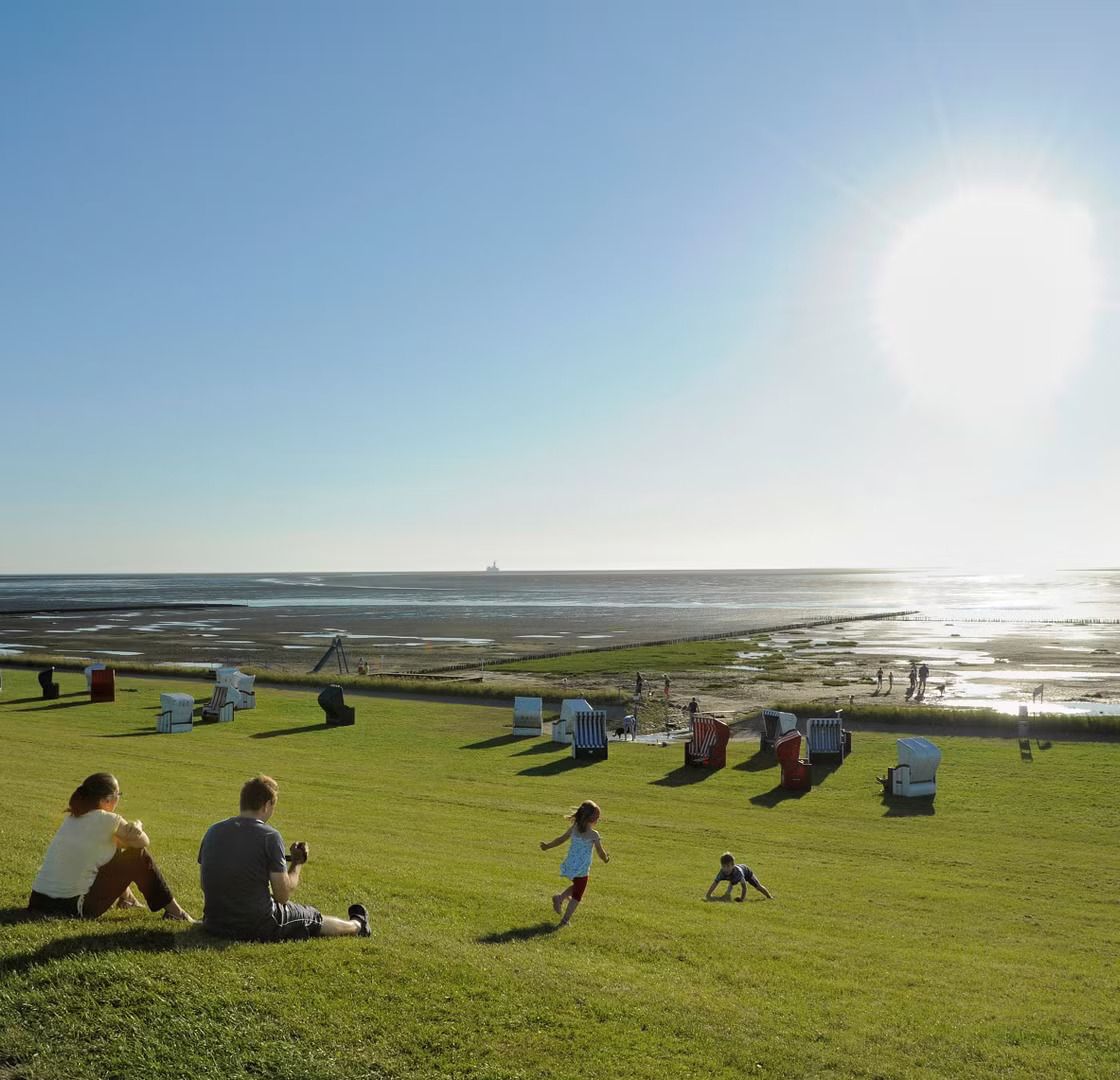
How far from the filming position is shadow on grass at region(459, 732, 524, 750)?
32094 mm

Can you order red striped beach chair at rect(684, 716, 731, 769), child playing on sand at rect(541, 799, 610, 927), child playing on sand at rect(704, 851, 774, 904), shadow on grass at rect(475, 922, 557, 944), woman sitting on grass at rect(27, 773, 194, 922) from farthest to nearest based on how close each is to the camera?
red striped beach chair at rect(684, 716, 731, 769) → child playing on sand at rect(704, 851, 774, 904) → child playing on sand at rect(541, 799, 610, 927) → shadow on grass at rect(475, 922, 557, 944) → woman sitting on grass at rect(27, 773, 194, 922)

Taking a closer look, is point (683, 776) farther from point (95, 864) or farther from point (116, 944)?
point (116, 944)

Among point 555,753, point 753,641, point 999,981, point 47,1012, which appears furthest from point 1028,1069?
point 753,641

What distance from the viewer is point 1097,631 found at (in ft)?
342

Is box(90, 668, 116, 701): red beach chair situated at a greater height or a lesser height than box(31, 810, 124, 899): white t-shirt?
lesser

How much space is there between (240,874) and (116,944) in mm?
1281

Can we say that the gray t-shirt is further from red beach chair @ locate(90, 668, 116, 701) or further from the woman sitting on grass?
red beach chair @ locate(90, 668, 116, 701)

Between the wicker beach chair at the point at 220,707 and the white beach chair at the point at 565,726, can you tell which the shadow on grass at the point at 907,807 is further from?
the wicker beach chair at the point at 220,707

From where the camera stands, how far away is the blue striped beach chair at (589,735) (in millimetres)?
29734

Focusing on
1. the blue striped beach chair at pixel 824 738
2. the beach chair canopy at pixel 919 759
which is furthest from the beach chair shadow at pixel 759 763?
the beach chair canopy at pixel 919 759

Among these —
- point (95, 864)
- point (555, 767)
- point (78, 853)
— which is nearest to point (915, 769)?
point (555, 767)

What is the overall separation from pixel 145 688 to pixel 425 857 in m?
36.6

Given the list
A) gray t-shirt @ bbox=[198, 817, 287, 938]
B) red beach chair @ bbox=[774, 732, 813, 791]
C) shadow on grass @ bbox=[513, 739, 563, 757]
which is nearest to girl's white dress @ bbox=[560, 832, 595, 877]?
gray t-shirt @ bbox=[198, 817, 287, 938]

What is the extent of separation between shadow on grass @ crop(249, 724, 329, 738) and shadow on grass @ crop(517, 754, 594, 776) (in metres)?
10.4
